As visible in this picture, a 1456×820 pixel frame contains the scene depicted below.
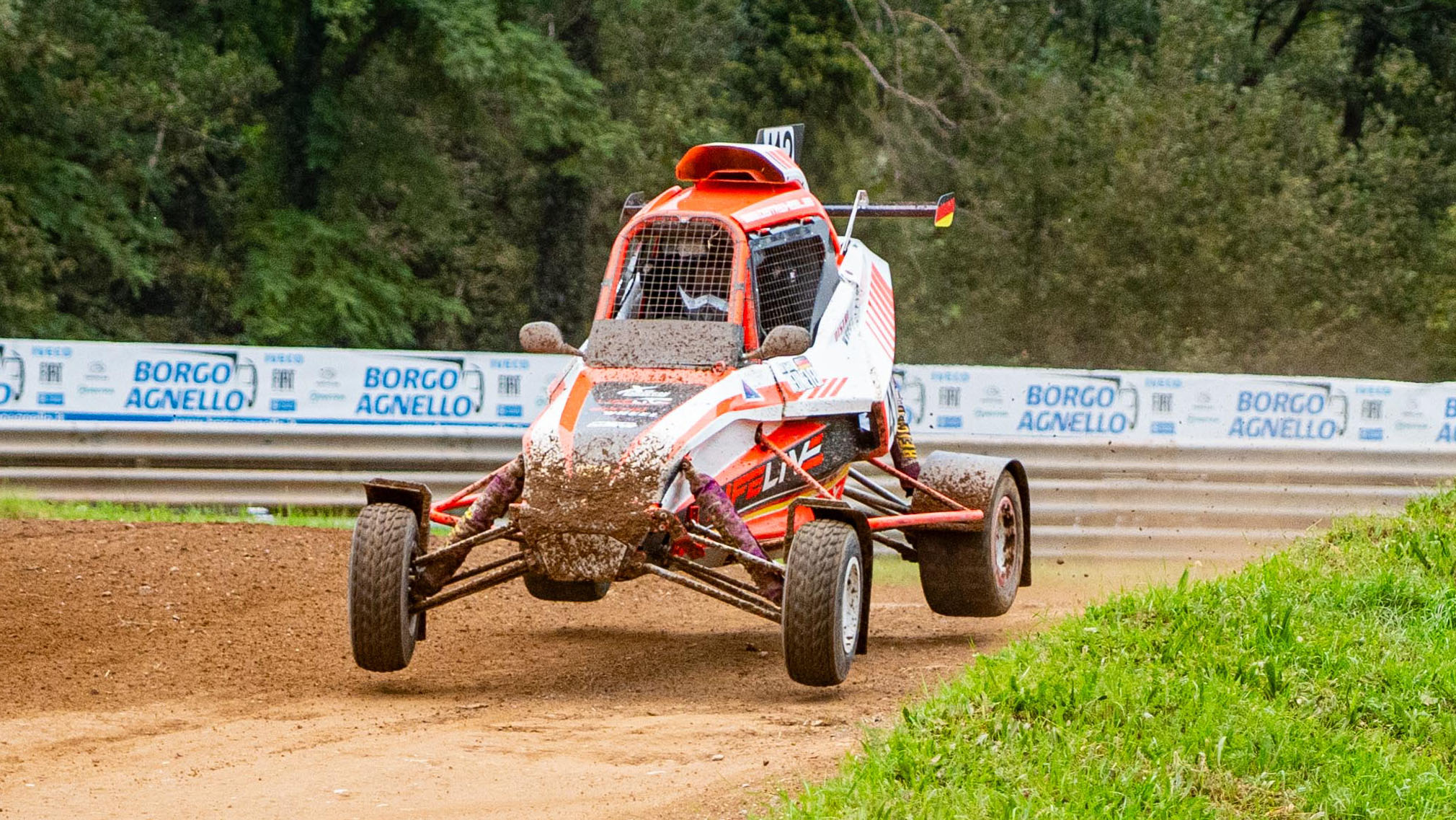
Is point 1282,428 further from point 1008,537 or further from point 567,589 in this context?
point 567,589

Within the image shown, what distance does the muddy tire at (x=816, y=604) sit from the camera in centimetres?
745

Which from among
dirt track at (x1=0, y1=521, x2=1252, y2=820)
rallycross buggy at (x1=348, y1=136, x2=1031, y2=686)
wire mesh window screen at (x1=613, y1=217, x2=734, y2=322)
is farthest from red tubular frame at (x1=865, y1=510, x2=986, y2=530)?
wire mesh window screen at (x1=613, y1=217, x2=734, y2=322)

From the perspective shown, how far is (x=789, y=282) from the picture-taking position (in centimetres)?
901

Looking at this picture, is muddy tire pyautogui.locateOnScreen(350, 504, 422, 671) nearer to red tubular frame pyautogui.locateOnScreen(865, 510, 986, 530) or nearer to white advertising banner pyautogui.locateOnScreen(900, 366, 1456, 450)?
red tubular frame pyautogui.locateOnScreen(865, 510, 986, 530)

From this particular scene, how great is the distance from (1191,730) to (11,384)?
29.9 ft

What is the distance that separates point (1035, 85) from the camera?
28.7m

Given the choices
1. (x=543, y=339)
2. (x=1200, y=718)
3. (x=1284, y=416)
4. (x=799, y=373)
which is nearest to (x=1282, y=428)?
(x=1284, y=416)

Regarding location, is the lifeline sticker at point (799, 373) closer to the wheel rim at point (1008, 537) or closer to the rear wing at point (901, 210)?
the wheel rim at point (1008, 537)

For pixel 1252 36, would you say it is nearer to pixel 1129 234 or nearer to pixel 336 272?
pixel 1129 234

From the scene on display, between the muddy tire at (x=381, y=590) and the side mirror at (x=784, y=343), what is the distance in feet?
5.91

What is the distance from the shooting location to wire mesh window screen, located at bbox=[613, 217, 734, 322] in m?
8.77

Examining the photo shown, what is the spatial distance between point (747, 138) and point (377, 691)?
20718mm

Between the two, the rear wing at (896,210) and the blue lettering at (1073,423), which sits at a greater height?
the rear wing at (896,210)

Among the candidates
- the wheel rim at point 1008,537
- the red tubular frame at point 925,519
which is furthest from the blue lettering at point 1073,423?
the red tubular frame at point 925,519
